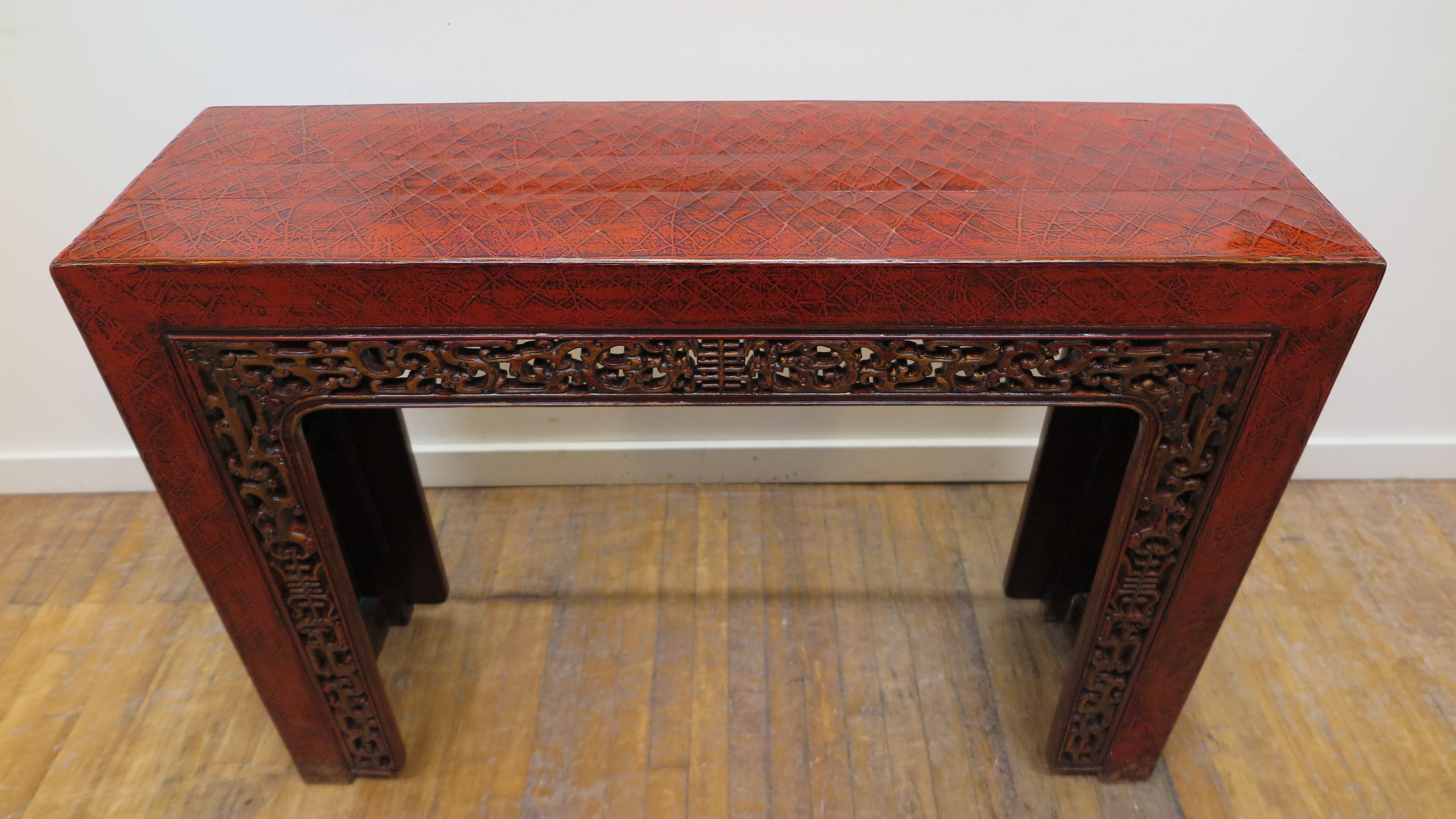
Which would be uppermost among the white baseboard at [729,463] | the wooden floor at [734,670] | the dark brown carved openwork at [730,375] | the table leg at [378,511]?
the dark brown carved openwork at [730,375]

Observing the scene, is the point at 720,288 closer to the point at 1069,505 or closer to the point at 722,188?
the point at 722,188

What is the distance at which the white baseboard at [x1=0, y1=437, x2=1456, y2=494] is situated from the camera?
1.88m

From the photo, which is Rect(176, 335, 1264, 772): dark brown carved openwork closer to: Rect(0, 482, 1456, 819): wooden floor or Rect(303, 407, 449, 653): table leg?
Rect(303, 407, 449, 653): table leg

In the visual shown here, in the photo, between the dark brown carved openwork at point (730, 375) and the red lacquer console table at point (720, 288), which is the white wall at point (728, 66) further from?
the dark brown carved openwork at point (730, 375)

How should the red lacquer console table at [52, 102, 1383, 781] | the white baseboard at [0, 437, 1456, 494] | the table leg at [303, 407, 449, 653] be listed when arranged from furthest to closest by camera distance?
the white baseboard at [0, 437, 1456, 494]
the table leg at [303, 407, 449, 653]
the red lacquer console table at [52, 102, 1383, 781]

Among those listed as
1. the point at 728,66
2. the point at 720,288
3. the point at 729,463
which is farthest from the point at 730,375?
the point at 729,463

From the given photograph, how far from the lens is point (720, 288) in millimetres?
939

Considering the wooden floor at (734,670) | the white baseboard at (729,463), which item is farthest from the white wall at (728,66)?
the wooden floor at (734,670)

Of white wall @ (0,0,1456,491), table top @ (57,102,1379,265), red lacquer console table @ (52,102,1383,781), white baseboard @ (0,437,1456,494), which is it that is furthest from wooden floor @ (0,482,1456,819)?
table top @ (57,102,1379,265)

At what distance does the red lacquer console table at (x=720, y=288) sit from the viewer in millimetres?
933

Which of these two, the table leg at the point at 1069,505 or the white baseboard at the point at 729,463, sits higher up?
the table leg at the point at 1069,505

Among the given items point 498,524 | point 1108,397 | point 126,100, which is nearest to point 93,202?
point 126,100

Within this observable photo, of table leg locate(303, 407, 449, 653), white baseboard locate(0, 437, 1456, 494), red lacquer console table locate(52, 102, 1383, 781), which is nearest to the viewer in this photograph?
red lacquer console table locate(52, 102, 1383, 781)

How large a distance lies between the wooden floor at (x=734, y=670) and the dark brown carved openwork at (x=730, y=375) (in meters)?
0.55
